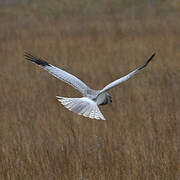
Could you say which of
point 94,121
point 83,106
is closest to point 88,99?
point 83,106

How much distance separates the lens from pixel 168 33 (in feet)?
33.1

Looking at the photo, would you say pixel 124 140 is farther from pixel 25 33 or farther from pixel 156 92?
pixel 25 33

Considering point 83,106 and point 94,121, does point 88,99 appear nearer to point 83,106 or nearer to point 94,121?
point 83,106

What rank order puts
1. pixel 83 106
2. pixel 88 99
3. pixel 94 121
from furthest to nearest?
pixel 94 121 → pixel 88 99 → pixel 83 106

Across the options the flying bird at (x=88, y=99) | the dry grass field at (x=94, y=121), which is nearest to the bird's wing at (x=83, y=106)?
the flying bird at (x=88, y=99)

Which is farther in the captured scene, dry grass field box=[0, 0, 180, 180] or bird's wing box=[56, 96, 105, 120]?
bird's wing box=[56, 96, 105, 120]

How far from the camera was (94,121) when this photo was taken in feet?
15.9

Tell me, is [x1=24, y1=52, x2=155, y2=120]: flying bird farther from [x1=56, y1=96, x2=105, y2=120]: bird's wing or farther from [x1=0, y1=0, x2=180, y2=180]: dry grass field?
[x1=0, y1=0, x2=180, y2=180]: dry grass field

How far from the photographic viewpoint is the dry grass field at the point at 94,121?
12.2 feet

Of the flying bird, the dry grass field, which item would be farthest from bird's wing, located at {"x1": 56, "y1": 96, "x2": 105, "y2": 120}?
the dry grass field

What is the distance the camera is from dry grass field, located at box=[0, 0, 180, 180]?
12.2 ft

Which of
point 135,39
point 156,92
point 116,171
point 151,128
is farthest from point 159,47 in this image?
point 116,171

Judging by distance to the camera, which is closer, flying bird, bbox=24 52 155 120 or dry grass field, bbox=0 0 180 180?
dry grass field, bbox=0 0 180 180

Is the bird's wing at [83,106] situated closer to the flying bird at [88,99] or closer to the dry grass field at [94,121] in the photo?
the flying bird at [88,99]
